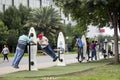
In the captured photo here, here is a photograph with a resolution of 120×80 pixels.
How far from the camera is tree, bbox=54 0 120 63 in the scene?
23.6 metres

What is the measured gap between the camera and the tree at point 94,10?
23611mm

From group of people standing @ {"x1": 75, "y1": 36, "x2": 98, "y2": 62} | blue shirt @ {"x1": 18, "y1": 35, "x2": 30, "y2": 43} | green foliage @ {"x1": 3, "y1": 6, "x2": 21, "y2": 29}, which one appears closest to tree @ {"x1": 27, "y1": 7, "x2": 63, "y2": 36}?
green foliage @ {"x1": 3, "y1": 6, "x2": 21, "y2": 29}

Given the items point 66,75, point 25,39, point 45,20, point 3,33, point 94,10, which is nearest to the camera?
point 66,75

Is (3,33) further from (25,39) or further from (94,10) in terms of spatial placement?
(25,39)

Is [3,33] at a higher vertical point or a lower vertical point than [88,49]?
higher

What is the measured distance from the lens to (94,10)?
86.1 feet

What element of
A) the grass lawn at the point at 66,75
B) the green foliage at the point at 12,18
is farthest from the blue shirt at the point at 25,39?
the green foliage at the point at 12,18

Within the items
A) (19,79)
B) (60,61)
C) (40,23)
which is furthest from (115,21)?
(40,23)

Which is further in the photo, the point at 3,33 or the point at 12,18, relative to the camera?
the point at 12,18

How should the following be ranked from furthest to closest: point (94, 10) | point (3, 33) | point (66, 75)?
point (3, 33)
point (94, 10)
point (66, 75)

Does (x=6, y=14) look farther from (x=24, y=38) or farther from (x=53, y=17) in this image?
(x=24, y=38)

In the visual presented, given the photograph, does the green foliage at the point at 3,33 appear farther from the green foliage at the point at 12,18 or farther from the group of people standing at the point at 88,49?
the group of people standing at the point at 88,49

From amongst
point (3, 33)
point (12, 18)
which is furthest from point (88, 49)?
point (12, 18)

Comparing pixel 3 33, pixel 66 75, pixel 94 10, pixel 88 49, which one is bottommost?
pixel 66 75
